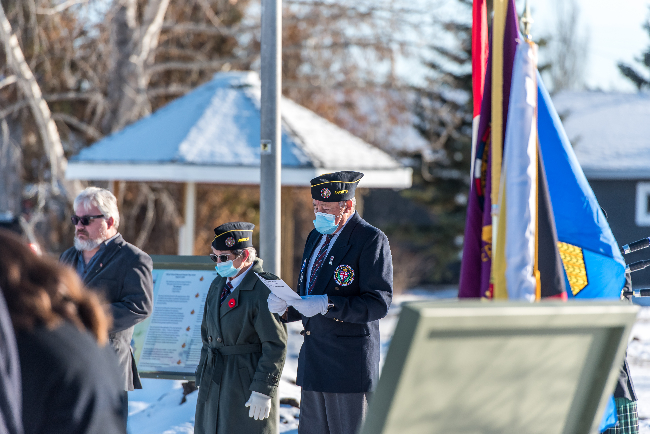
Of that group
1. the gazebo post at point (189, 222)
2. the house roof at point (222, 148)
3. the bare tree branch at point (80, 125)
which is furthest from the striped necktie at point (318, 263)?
the bare tree branch at point (80, 125)

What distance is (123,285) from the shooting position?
3.88 metres

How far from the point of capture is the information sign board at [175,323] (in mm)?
5387

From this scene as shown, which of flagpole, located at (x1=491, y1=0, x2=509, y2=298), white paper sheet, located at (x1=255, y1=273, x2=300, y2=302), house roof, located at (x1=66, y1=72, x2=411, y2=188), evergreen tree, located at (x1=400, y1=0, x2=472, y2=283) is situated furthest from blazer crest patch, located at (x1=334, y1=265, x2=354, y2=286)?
evergreen tree, located at (x1=400, y1=0, x2=472, y2=283)

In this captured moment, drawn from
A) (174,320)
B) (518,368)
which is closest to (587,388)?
(518,368)

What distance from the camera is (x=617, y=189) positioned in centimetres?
1622

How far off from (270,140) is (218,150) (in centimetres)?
439

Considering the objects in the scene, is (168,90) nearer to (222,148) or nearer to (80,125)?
(80,125)

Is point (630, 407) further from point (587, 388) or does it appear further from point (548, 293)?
point (587, 388)

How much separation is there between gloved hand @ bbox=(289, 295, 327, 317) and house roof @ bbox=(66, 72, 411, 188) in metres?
5.34

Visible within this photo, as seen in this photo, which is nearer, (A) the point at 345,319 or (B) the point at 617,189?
(A) the point at 345,319

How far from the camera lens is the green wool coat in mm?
3744

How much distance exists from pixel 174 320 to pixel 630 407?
10.8ft

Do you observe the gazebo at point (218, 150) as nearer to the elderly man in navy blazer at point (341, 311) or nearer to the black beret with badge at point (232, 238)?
the black beret with badge at point (232, 238)

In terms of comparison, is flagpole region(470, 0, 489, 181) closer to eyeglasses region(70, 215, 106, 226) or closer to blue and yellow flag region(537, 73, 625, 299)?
blue and yellow flag region(537, 73, 625, 299)
